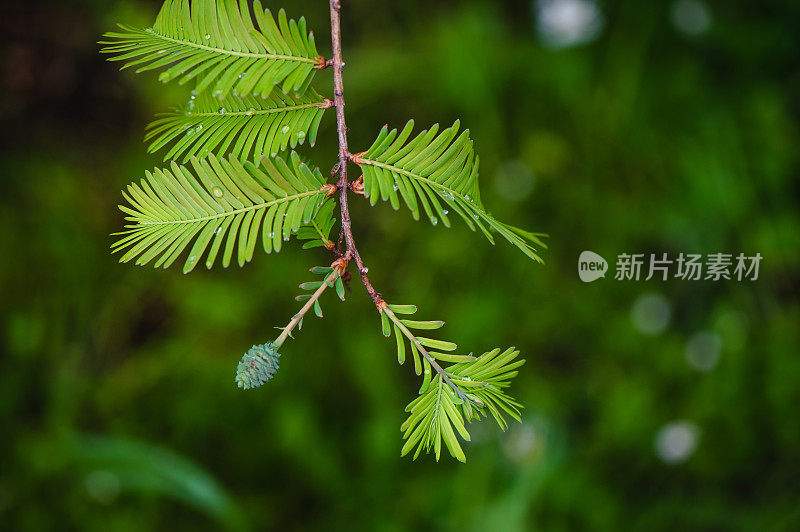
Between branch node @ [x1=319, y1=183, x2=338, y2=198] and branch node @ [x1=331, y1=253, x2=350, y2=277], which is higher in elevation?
branch node @ [x1=319, y1=183, x2=338, y2=198]

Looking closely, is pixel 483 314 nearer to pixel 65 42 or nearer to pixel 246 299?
pixel 246 299

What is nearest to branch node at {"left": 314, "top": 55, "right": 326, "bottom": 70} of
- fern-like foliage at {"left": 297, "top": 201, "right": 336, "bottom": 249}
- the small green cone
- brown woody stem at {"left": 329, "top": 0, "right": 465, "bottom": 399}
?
brown woody stem at {"left": 329, "top": 0, "right": 465, "bottom": 399}

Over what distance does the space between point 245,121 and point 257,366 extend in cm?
20

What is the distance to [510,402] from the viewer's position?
45 centimetres

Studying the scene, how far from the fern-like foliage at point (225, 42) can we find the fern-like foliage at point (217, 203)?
0.23 ft

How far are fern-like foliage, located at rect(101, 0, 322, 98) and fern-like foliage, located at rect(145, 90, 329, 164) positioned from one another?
0.05ft

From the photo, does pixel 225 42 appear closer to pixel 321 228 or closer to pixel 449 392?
pixel 321 228

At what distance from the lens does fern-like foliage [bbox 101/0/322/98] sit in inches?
17.6

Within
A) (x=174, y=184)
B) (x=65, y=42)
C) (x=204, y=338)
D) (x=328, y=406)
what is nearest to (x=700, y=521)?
(x=328, y=406)

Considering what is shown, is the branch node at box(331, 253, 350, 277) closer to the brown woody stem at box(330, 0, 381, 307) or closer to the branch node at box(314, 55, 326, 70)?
the brown woody stem at box(330, 0, 381, 307)

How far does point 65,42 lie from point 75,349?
2.90 ft

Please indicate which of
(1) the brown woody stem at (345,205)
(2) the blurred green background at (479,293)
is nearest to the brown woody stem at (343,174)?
(1) the brown woody stem at (345,205)

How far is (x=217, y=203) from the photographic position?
0.42 meters

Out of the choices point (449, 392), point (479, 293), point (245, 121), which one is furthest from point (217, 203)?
point (479, 293)
